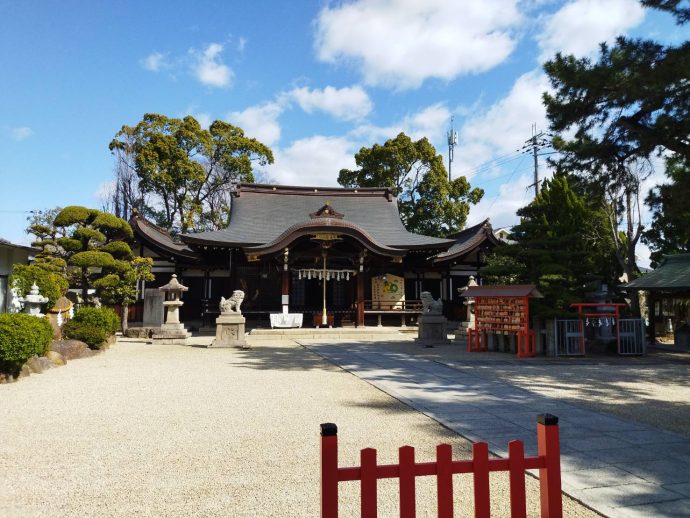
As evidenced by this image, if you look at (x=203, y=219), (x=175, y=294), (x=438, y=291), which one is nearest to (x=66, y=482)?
(x=175, y=294)

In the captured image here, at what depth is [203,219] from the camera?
29219 mm

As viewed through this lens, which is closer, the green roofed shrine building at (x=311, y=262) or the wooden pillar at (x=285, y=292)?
the wooden pillar at (x=285, y=292)

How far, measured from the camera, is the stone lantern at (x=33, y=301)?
998cm

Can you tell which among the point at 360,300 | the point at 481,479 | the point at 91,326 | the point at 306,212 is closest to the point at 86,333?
the point at 91,326

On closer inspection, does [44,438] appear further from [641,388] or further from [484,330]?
[484,330]

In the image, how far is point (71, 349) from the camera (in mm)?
10195

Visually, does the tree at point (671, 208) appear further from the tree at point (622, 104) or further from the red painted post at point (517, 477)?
the red painted post at point (517, 477)

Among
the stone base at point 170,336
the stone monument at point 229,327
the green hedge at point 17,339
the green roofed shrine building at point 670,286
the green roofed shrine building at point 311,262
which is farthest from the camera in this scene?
the green roofed shrine building at point 311,262

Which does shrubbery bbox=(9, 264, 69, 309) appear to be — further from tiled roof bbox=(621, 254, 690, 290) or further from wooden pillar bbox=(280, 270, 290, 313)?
tiled roof bbox=(621, 254, 690, 290)

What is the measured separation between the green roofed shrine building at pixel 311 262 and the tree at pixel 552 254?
5.99 m

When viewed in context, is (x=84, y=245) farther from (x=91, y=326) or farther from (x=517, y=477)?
(x=517, y=477)

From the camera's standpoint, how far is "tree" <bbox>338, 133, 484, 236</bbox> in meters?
27.5

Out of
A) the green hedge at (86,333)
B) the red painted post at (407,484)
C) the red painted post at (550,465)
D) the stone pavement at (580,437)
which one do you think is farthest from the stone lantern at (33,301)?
the red painted post at (550,465)

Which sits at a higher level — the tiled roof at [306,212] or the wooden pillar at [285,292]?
the tiled roof at [306,212]
